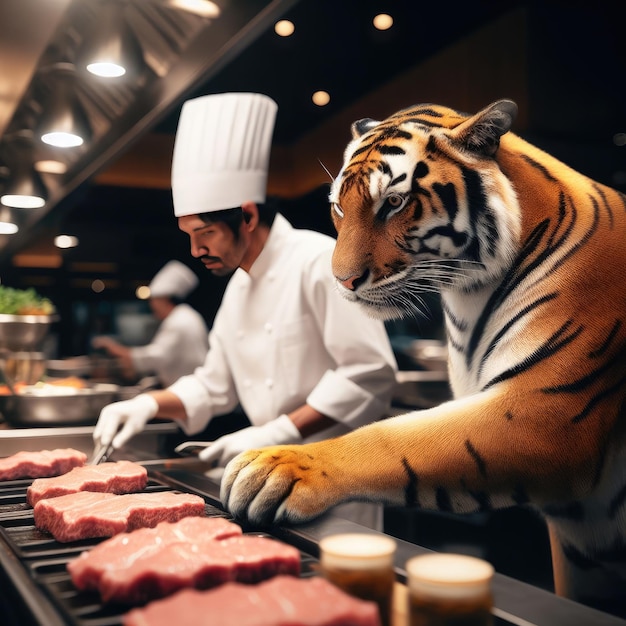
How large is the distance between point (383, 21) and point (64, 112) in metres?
1.67

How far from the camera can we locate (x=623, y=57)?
279 cm

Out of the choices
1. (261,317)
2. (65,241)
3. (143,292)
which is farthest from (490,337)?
(65,241)

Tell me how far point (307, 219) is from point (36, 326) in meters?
1.32

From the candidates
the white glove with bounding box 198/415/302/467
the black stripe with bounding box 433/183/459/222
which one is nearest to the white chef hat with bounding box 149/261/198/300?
the white glove with bounding box 198/415/302/467

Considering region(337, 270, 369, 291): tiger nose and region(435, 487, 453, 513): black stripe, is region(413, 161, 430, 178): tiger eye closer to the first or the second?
region(337, 270, 369, 291): tiger nose

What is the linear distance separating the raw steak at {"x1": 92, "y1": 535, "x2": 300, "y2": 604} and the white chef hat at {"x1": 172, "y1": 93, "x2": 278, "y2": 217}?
129cm

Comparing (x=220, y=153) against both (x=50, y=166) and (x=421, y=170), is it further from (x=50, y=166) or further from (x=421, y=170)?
(x=50, y=166)

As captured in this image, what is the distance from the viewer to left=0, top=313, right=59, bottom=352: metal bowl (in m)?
3.35

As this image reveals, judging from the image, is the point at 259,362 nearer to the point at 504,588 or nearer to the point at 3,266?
the point at 504,588

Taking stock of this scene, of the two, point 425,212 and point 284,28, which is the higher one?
point 284,28

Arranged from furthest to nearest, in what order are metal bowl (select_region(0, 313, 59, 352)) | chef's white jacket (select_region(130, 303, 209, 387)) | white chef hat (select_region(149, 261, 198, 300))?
white chef hat (select_region(149, 261, 198, 300)) < chef's white jacket (select_region(130, 303, 209, 387)) < metal bowl (select_region(0, 313, 59, 352))

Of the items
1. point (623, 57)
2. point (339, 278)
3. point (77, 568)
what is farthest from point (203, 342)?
point (77, 568)

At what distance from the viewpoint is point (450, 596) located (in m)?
0.84

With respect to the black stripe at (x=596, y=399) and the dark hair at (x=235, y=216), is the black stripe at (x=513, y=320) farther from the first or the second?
the dark hair at (x=235, y=216)
